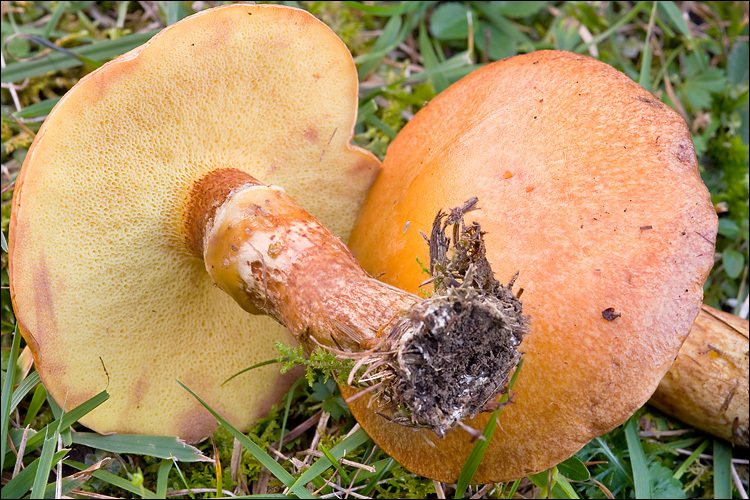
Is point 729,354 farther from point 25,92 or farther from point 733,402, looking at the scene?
point 25,92

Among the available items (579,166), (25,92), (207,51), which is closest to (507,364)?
(579,166)

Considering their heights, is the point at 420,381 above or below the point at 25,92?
→ below

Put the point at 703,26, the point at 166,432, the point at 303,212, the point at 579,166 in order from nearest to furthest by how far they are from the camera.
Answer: the point at 579,166 < the point at 303,212 < the point at 166,432 < the point at 703,26

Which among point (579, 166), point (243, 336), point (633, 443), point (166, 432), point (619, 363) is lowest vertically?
point (633, 443)

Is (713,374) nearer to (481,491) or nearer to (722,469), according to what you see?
(722,469)

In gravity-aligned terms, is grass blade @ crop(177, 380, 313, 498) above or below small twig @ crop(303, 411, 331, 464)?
above

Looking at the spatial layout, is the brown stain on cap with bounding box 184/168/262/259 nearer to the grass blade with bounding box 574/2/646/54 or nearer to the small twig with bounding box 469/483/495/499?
the small twig with bounding box 469/483/495/499

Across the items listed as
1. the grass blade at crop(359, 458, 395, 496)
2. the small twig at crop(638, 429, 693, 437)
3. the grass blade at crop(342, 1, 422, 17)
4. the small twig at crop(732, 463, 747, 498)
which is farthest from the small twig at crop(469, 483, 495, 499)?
the grass blade at crop(342, 1, 422, 17)
